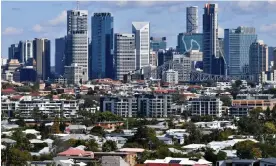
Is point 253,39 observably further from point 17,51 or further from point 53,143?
point 53,143

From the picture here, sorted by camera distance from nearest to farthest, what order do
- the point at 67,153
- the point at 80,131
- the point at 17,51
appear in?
the point at 67,153
the point at 80,131
the point at 17,51

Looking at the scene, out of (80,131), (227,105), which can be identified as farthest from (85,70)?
(80,131)

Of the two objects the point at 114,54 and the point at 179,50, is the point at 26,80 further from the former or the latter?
the point at 179,50

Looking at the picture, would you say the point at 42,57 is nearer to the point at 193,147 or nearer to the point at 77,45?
the point at 77,45

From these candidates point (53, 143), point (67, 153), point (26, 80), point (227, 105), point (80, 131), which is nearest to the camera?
point (67, 153)

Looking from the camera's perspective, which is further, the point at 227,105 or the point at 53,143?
the point at 227,105

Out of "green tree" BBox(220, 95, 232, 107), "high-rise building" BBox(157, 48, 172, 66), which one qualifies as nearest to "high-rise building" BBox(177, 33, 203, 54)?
"high-rise building" BBox(157, 48, 172, 66)

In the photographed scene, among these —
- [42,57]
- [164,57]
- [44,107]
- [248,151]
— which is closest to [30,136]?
[248,151]
